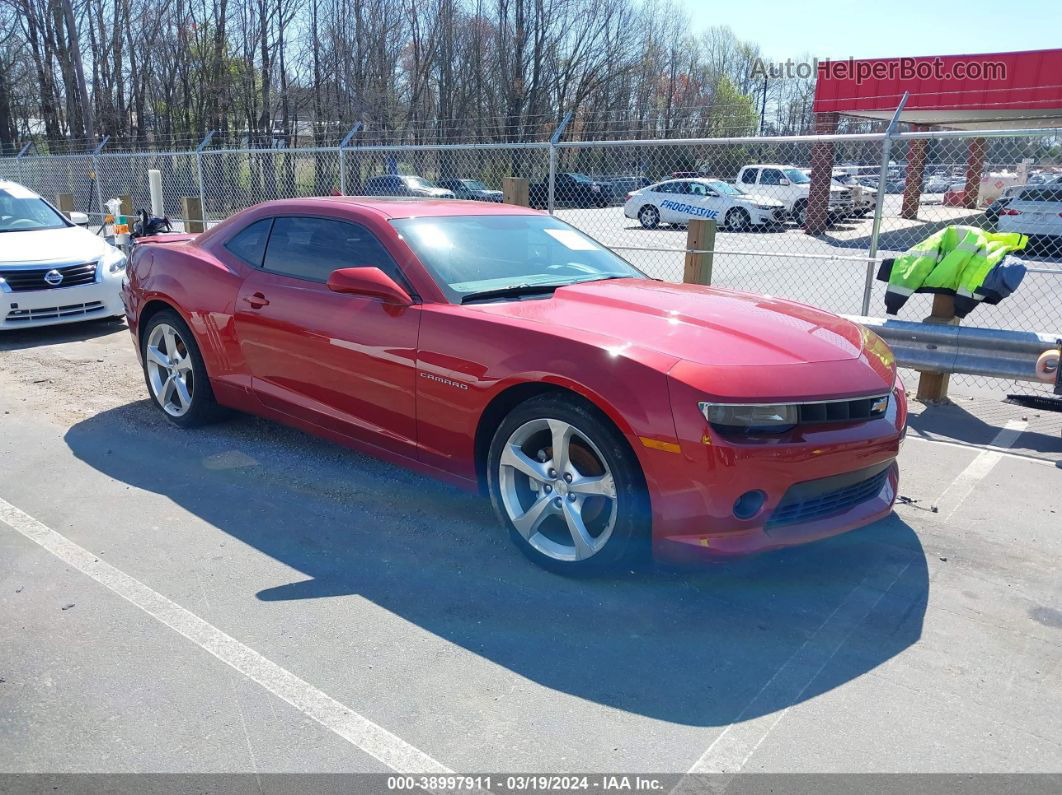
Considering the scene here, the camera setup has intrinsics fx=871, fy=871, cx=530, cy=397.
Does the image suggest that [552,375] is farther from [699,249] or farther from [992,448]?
[699,249]

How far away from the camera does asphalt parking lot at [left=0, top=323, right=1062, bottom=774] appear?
261cm

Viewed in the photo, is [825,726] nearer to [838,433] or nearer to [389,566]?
[838,433]

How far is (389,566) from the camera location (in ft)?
12.4

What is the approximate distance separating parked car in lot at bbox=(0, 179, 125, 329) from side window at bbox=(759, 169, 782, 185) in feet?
37.4

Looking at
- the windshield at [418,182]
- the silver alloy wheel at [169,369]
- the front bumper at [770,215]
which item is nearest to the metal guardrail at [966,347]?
the silver alloy wheel at [169,369]

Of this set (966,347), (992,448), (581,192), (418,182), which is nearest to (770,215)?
(581,192)

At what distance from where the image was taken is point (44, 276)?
8398 mm

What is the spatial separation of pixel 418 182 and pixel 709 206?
522 centimetres

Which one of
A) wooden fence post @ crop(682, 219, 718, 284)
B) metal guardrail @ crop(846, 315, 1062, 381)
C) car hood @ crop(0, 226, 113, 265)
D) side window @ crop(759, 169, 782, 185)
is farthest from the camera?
side window @ crop(759, 169, 782, 185)

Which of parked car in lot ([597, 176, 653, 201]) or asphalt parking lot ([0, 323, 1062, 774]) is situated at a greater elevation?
parked car in lot ([597, 176, 653, 201])

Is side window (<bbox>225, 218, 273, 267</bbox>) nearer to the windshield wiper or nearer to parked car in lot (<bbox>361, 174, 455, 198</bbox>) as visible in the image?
the windshield wiper

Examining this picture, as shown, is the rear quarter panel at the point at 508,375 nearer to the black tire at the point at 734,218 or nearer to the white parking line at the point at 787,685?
the white parking line at the point at 787,685

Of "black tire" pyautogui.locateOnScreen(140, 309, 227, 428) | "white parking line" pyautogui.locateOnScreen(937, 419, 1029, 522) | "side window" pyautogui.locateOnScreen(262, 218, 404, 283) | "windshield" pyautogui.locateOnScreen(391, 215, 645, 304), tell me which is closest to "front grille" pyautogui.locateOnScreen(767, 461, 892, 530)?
"white parking line" pyautogui.locateOnScreen(937, 419, 1029, 522)

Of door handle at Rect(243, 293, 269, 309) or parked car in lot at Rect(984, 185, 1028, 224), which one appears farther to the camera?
parked car in lot at Rect(984, 185, 1028, 224)
